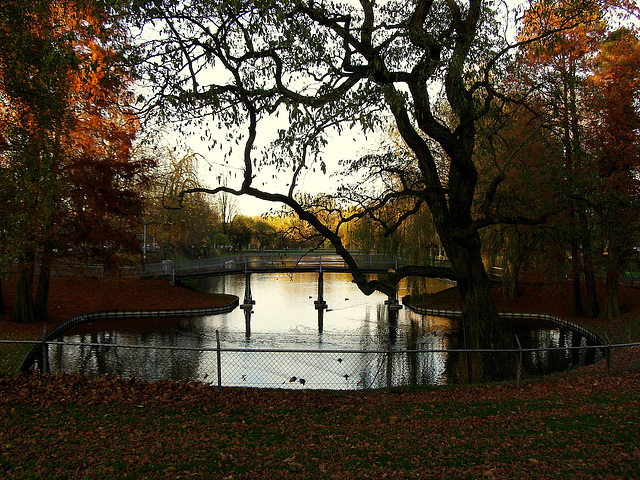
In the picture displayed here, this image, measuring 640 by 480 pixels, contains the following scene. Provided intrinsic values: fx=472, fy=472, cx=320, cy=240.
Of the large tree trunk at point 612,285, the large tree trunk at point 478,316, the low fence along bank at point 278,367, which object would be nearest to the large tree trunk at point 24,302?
Answer: the low fence along bank at point 278,367

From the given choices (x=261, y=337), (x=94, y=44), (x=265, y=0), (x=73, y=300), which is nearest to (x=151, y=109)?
(x=265, y=0)

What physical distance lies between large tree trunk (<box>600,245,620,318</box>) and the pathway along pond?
1.86 metres

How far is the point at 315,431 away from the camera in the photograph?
18.8 ft

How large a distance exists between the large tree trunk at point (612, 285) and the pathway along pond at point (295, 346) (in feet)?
6.10

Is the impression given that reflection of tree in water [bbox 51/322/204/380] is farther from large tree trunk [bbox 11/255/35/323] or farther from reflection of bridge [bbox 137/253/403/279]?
reflection of bridge [bbox 137/253/403/279]

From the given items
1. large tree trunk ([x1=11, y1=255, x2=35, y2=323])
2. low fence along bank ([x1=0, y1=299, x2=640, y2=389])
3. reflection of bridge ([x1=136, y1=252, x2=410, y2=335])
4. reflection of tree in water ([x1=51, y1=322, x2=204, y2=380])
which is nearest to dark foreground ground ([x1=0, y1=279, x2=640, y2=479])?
low fence along bank ([x1=0, y1=299, x2=640, y2=389])

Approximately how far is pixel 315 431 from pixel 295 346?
12987 mm

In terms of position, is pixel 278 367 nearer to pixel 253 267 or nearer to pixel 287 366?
pixel 287 366

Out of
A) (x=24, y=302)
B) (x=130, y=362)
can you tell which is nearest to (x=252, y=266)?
(x=24, y=302)

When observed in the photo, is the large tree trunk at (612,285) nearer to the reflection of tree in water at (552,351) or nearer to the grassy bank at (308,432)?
the reflection of tree in water at (552,351)

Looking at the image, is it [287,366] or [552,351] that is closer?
[287,366]

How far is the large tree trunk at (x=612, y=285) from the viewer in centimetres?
1933

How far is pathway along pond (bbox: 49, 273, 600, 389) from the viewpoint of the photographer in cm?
1333

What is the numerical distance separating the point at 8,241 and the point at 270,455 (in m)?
8.73
